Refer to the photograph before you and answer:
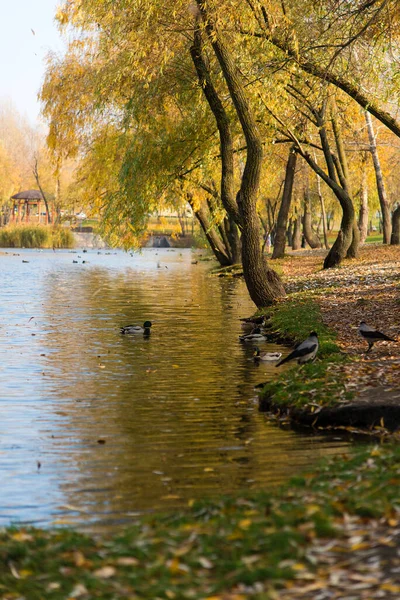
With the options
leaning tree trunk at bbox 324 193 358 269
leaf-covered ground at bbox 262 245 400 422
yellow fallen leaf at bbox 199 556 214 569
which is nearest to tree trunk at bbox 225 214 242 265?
leaf-covered ground at bbox 262 245 400 422

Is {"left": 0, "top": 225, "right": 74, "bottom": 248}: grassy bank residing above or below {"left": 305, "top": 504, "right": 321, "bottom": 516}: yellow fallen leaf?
above

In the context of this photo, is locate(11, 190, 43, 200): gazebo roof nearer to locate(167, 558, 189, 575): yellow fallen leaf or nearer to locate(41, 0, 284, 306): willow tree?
locate(41, 0, 284, 306): willow tree

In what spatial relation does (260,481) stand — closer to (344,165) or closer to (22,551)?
(22,551)

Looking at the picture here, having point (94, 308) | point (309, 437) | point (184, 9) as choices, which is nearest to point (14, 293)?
point (94, 308)

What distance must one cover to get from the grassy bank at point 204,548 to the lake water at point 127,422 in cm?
83

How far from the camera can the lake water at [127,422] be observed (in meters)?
8.19

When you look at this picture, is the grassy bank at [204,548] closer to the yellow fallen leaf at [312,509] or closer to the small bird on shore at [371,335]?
the yellow fallen leaf at [312,509]

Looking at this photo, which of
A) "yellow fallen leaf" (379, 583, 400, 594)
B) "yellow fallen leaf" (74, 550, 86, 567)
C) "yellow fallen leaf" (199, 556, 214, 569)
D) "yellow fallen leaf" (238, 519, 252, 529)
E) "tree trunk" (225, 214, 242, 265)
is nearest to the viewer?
"yellow fallen leaf" (379, 583, 400, 594)

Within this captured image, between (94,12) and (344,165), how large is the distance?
14263 millimetres

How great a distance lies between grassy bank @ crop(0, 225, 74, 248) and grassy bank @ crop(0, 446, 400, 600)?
3097 inches

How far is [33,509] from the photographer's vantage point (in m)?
7.73

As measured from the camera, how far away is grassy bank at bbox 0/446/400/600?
215 inches

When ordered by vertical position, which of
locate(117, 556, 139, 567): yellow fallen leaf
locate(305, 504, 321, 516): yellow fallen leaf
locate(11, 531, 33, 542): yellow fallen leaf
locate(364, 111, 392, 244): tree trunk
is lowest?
locate(11, 531, 33, 542): yellow fallen leaf

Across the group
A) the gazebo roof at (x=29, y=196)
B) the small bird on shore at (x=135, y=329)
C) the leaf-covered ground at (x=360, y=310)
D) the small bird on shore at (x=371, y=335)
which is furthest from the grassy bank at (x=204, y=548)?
the gazebo roof at (x=29, y=196)
